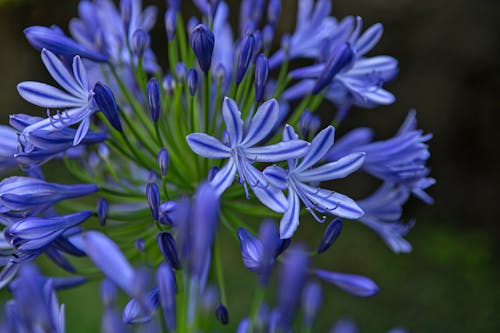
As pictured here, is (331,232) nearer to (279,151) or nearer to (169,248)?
(279,151)

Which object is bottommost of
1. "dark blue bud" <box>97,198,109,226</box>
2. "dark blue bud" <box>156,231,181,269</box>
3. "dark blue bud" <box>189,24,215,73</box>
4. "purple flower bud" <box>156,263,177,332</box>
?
"dark blue bud" <box>97,198,109,226</box>

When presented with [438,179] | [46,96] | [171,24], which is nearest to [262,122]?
[46,96]

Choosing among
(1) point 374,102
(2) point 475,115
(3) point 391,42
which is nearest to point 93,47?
(1) point 374,102

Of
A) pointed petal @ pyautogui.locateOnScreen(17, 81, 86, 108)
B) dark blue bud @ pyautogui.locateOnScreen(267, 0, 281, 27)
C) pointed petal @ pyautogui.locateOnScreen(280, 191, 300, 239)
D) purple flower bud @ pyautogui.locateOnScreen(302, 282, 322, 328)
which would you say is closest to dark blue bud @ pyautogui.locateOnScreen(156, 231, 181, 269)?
pointed petal @ pyautogui.locateOnScreen(280, 191, 300, 239)

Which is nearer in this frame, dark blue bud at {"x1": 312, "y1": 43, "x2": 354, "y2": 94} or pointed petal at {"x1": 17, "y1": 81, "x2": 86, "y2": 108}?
pointed petal at {"x1": 17, "y1": 81, "x2": 86, "y2": 108}

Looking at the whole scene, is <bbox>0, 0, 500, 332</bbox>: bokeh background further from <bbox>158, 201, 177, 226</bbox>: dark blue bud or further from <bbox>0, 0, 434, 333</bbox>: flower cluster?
<bbox>158, 201, 177, 226</bbox>: dark blue bud

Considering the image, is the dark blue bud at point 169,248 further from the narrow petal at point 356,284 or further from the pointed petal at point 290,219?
the narrow petal at point 356,284

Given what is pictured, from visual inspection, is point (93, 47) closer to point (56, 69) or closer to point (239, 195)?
point (56, 69)

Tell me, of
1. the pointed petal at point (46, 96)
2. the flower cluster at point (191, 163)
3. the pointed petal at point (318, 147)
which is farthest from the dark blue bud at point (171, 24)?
the pointed petal at point (318, 147)
